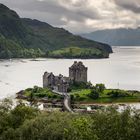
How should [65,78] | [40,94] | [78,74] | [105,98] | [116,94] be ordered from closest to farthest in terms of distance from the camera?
[105,98]
[116,94]
[40,94]
[65,78]
[78,74]

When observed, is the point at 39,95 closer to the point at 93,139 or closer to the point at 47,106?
the point at 47,106

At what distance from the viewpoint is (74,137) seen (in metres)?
42.7

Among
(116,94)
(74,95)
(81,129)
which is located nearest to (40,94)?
(74,95)

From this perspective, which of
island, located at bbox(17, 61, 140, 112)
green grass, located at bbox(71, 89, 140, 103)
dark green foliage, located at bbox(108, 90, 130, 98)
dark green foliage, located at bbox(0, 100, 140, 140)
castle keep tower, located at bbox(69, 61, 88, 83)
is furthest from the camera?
castle keep tower, located at bbox(69, 61, 88, 83)

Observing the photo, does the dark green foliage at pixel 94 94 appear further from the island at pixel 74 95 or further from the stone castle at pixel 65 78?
the stone castle at pixel 65 78

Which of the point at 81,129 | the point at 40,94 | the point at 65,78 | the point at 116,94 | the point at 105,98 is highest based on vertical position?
the point at 81,129

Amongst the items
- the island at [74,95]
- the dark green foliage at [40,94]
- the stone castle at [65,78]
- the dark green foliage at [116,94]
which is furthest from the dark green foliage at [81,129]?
the stone castle at [65,78]

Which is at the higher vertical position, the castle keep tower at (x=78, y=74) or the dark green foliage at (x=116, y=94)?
the castle keep tower at (x=78, y=74)

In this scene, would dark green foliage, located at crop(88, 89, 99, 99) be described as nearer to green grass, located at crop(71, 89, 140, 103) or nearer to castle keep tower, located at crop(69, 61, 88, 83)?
green grass, located at crop(71, 89, 140, 103)

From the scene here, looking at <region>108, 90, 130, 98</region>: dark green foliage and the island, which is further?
<region>108, 90, 130, 98</region>: dark green foliage

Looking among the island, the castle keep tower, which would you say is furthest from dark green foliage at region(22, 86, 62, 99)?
the castle keep tower

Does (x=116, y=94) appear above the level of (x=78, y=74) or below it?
below

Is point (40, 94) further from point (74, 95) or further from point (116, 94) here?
point (116, 94)

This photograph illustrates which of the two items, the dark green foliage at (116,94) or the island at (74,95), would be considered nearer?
the island at (74,95)
